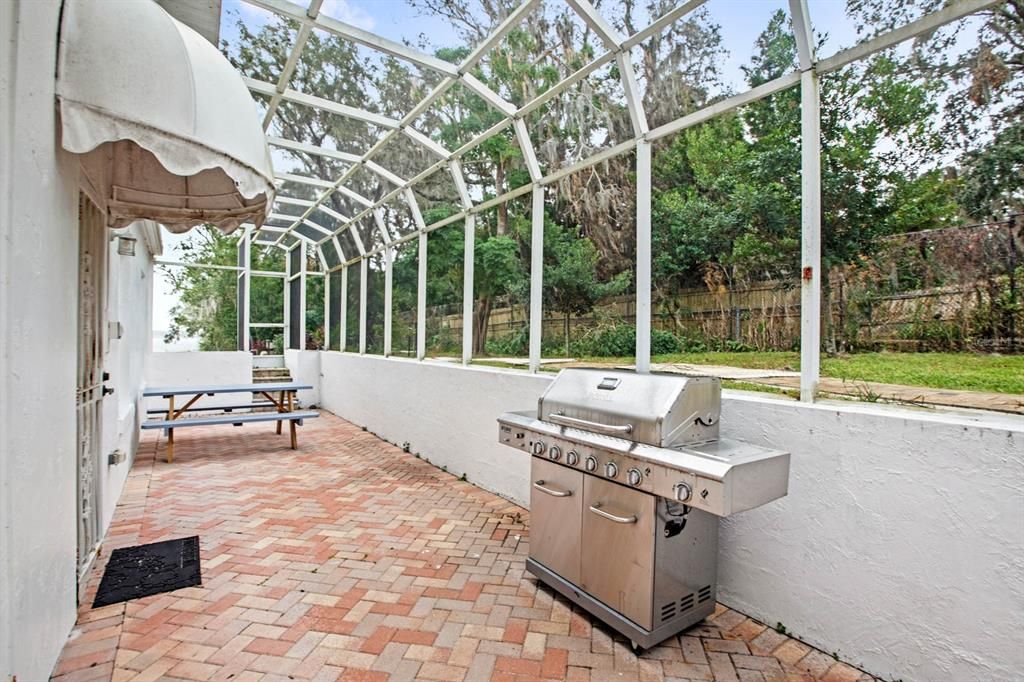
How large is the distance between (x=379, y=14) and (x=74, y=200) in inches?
119

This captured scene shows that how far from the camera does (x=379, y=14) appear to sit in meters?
4.47

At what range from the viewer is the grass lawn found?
2422 mm

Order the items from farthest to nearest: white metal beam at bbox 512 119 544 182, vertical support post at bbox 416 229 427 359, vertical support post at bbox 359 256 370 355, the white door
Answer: vertical support post at bbox 359 256 370 355 → vertical support post at bbox 416 229 427 359 → white metal beam at bbox 512 119 544 182 → the white door

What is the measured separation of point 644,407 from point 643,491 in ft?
1.49

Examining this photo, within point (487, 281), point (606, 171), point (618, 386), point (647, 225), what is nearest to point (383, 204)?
point (487, 281)

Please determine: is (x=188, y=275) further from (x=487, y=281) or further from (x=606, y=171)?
(x=606, y=171)

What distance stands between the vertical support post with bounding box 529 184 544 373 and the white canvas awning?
2713 millimetres

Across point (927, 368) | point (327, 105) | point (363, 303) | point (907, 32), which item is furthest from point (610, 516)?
point (363, 303)

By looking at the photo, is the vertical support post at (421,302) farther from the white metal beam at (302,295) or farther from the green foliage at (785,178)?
the white metal beam at (302,295)

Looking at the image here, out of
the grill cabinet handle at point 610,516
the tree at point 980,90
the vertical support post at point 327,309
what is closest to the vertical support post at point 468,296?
the grill cabinet handle at point 610,516

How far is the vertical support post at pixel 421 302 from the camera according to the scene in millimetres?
7652

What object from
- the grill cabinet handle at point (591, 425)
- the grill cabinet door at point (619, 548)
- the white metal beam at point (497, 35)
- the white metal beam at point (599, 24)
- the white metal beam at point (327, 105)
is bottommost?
the grill cabinet door at point (619, 548)

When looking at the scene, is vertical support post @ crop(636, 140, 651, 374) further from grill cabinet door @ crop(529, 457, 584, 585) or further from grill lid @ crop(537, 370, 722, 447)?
grill cabinet door @ crop(529, 457, 584, 585)

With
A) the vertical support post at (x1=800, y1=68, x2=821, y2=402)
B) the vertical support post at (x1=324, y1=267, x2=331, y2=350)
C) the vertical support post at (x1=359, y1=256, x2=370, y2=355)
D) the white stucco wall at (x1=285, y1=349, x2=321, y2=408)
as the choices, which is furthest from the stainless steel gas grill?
the white stucco wall at (x1=285, y1=349, x2=321, y2=408)
